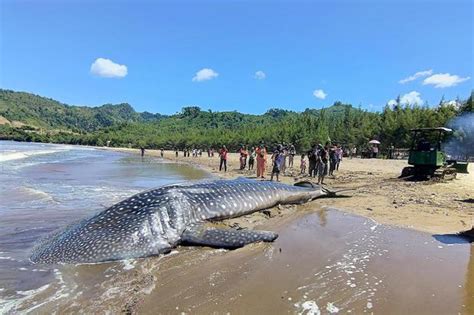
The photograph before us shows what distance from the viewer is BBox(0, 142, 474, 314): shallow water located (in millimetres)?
4117

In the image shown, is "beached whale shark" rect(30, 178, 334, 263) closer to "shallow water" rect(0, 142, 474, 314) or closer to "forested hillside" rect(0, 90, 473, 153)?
"shallow water" rect(0, 142, 474, 314)

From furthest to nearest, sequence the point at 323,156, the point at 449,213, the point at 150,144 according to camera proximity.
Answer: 1. the point at 150,144
2. the point at 323,156
3. the point at 449,213

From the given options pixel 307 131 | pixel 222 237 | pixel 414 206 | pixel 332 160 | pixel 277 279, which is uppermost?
pixel 307 131

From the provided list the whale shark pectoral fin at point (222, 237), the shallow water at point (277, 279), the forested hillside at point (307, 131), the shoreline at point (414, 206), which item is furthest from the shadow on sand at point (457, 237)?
the forested hillside at point (307, 131)

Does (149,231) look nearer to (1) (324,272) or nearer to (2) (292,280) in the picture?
(2) (292,280)

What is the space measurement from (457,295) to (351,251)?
188 centimetres

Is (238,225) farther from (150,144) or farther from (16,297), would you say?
(150,144)

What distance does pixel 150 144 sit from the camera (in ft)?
401

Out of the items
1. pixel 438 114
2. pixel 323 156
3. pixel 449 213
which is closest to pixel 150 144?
pixel 438 114

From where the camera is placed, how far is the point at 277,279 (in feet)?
15.8

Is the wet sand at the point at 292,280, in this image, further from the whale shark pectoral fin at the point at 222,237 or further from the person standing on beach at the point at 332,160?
the person standing on beach at the point at 332,160

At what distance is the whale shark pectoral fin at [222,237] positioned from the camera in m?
6.40

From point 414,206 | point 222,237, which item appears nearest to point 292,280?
point 222,237

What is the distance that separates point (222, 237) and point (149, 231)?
119 centimetres
